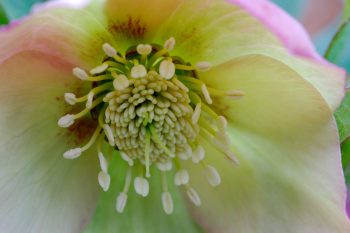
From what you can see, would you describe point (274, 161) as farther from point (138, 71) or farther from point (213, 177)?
point (138, 71)

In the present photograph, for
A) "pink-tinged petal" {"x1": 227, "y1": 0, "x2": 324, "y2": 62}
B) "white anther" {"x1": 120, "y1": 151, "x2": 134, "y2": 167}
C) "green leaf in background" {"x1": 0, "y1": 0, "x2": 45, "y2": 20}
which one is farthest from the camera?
"green leaf in background" {"x1": 0, "y1": 0, "x2": 45, "y2": 20}

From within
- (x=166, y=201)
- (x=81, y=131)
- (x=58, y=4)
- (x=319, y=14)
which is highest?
(x=58, y=4)

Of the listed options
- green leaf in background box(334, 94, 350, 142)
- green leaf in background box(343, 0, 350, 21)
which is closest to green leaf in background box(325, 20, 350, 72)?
green leaf in background box(343, 0, 350, 21)

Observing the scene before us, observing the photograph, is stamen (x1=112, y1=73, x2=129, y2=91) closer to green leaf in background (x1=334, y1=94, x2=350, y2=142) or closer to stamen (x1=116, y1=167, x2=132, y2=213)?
stamen (x1=116, y1=167, x2=132, y2=213)

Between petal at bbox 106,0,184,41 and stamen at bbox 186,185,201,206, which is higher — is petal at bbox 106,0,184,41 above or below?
above

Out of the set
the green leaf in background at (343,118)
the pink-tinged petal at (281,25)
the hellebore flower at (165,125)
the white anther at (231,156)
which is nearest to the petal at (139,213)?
the hellebore flower at (165,125)

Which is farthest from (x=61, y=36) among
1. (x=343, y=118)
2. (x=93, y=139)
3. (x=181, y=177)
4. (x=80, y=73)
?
(x=343, y=118)
